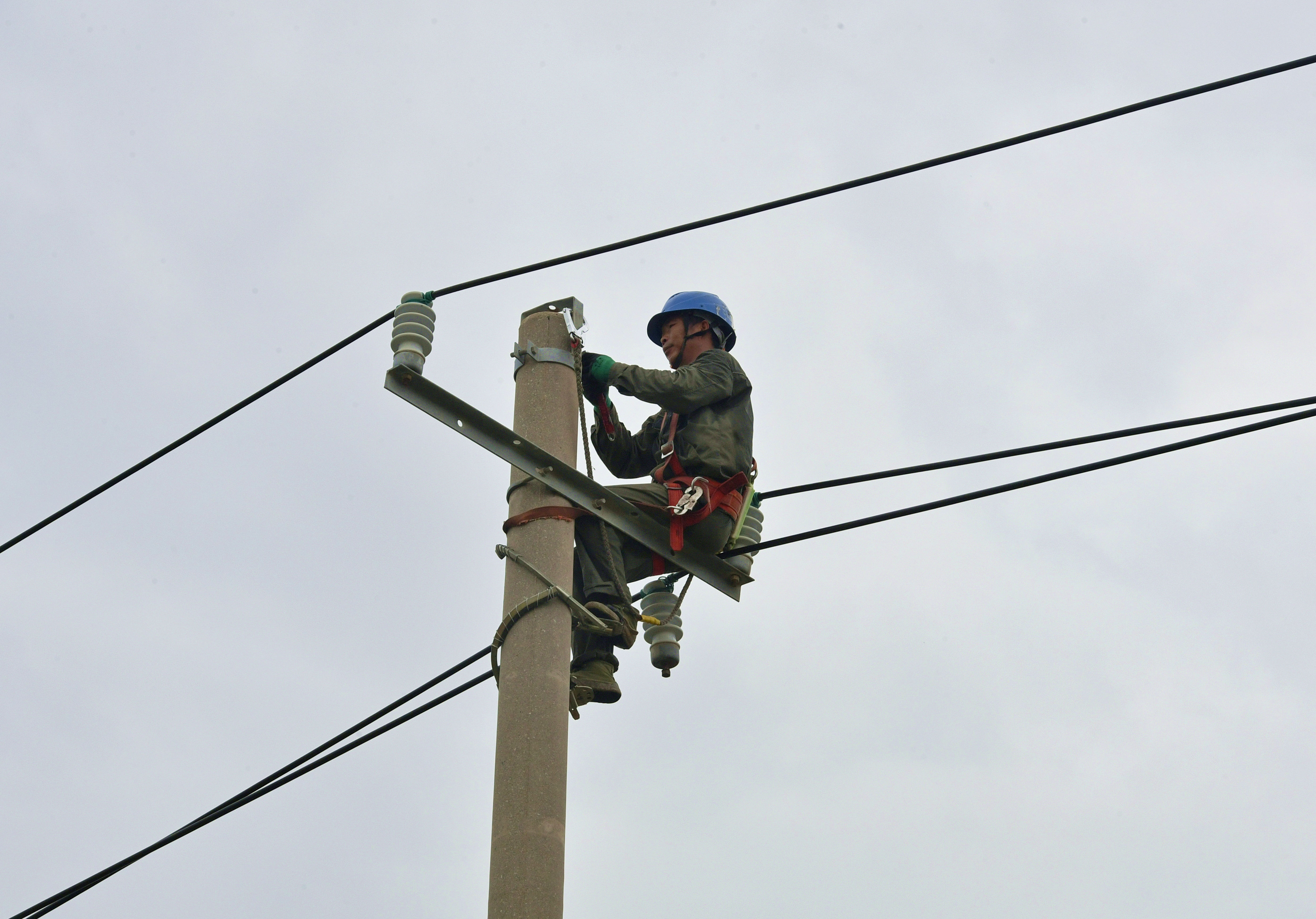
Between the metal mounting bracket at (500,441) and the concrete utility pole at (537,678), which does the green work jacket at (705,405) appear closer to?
the concrete utility pole at (537,678)

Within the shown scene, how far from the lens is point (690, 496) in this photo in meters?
5.81

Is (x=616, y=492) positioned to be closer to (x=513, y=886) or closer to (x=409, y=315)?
(x=409, y=315)

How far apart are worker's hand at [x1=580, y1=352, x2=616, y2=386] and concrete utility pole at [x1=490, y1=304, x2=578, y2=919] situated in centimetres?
17

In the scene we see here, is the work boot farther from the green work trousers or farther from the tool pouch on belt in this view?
the tool pouch on belt

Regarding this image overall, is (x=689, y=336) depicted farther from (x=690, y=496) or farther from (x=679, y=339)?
(x=690, y=496)

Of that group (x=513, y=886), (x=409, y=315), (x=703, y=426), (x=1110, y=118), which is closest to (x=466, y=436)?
(x=409, y=315)

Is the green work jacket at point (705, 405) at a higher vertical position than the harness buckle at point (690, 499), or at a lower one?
higher

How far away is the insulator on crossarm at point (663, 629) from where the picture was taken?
603 cm

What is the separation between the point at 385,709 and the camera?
643cm

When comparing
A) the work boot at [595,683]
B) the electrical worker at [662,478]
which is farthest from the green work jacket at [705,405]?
the work boot at [595,683]

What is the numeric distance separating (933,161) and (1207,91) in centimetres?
121

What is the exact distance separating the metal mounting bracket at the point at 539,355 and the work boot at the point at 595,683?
3.75ft

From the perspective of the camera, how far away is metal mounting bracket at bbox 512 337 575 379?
18.7ft

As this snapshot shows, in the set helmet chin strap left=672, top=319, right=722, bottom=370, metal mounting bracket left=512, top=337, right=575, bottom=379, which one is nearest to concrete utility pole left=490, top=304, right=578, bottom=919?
metal mounting bracket left=512, top=337, right=575, bottom=379
